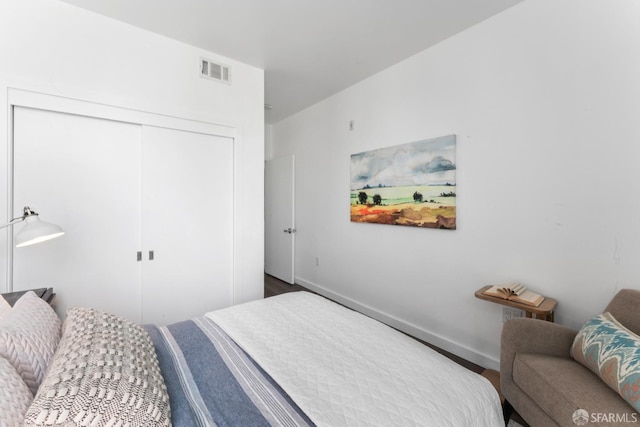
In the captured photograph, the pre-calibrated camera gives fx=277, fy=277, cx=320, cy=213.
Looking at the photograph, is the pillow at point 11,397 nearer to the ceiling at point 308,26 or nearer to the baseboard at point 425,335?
the ceiling at point 308,26

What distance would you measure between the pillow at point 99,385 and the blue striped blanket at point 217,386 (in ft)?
0.34

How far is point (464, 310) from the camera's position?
2381mm

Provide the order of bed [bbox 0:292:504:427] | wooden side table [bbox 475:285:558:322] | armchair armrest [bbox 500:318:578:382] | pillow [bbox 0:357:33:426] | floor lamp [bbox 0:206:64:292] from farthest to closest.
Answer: wooden side table [bbox 475:285:558:322] → armchair armrest [bbox 500:318:578:382] → floor lamp [bbox 0:206:64:292] → bed [bbox 0:292:504:427] → pillow [bbox 0:357:33:426]

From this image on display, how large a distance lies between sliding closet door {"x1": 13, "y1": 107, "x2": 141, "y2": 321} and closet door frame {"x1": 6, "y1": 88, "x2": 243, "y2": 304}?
43 mm

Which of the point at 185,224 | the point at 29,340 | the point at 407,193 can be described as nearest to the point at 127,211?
the point at 185,224

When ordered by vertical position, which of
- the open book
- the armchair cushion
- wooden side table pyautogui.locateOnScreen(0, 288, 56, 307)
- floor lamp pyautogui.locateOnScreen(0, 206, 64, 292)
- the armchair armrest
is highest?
floor lamp pyautogui.locateOnScreen(0, 206, 64, 292)

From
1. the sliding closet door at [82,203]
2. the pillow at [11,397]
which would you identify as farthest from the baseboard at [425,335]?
the pillow at [11,397]

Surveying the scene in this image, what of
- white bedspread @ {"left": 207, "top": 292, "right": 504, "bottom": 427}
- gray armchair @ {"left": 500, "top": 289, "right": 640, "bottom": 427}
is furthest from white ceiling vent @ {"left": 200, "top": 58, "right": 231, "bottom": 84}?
gray armchair @ {"left": 500, "top": 289, "right": 640, "bottom": 427}

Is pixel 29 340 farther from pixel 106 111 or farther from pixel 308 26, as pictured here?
pixel 308 26

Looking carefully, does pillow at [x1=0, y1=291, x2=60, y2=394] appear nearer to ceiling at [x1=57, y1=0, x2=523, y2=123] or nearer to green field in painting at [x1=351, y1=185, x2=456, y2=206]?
ceiling at [x1=57, y1=0, x2=523, y2=123]

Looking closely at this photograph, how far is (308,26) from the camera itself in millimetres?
2283

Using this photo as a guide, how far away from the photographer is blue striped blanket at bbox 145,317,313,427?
0.92 m

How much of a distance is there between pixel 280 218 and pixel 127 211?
8.62 ft

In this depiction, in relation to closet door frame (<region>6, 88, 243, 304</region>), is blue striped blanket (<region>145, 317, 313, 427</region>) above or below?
below
